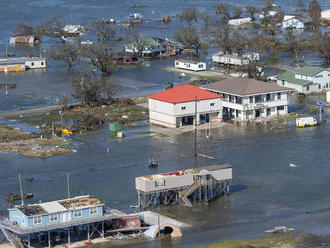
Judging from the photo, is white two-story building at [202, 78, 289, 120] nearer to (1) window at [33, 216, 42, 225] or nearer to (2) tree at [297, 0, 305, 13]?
(1) window at [33, 216, 42, 225]

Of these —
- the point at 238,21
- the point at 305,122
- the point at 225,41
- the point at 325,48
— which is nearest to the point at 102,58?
the point at 225,41

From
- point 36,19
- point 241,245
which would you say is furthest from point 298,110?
point 36,19

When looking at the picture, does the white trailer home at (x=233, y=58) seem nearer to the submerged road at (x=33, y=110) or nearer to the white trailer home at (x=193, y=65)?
the white trailer home at (x=193, y=65)

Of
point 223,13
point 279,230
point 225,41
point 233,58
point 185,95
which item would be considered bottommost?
point 279,230

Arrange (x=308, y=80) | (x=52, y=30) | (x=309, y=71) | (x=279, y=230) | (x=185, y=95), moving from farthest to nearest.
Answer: (x=52, y=30) < (x=309, y=71) < (x=308, y=80) < (x=185, y=95) < (x=279, y=230)

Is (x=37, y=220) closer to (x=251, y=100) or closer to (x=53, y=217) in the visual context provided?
(x=53, y=217)

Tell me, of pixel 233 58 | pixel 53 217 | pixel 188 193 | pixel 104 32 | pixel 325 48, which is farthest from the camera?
pixel 104 32
